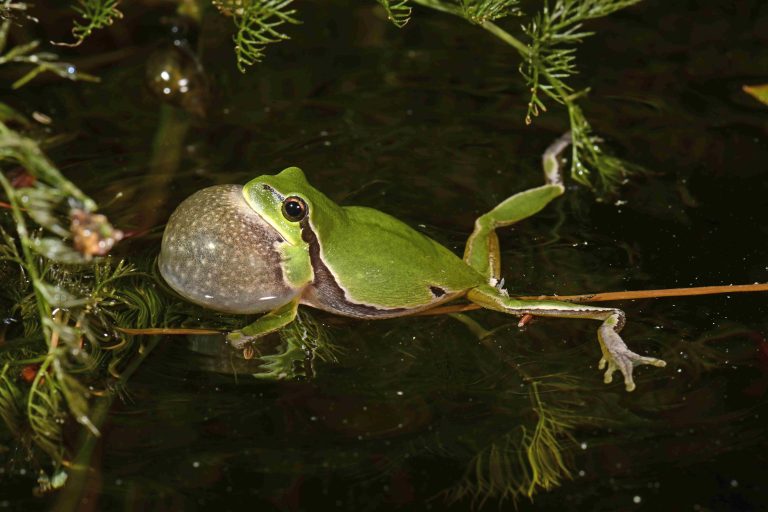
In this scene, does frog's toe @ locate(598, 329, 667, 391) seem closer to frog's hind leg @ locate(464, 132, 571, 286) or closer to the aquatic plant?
frog's hind leg @ locate(464, 132, 571, 286)

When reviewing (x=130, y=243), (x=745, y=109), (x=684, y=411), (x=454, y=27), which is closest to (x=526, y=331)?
(x=684, y=411)

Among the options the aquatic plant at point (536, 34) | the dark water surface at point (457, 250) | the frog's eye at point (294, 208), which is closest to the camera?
the dark water surface at point (457, 250)

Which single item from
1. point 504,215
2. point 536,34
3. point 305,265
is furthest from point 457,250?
point 536,34

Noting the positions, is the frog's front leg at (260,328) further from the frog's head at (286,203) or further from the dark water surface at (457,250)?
the frog's head at (286,203)

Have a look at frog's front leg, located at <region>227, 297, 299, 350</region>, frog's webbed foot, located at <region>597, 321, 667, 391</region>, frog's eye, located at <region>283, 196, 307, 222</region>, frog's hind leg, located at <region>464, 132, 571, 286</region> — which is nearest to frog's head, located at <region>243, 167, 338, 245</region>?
frog's eye, located at <region>283, 196, 307, 222</region>

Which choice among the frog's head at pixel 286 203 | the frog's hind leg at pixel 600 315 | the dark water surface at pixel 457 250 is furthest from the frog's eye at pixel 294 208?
the frog's hind leg at pixel 600 315

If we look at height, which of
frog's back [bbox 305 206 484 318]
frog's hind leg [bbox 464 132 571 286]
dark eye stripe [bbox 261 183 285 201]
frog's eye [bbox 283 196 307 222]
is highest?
dark eye stripe [bbox 261 183 285 201]

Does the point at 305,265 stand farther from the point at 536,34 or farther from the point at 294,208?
the point at 536,34
